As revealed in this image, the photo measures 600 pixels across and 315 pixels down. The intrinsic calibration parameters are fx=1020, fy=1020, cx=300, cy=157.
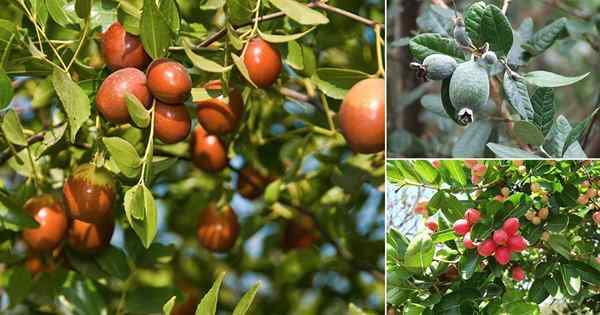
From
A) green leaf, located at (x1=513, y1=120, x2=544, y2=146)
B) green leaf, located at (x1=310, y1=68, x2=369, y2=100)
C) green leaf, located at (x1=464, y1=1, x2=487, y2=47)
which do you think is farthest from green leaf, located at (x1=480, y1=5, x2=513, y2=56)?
green leaf, located at (x1=310, y1=68, x2=369, y2=100)

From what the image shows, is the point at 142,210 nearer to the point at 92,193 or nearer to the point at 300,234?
the point at 92,193

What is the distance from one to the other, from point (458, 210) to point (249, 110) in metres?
0.51

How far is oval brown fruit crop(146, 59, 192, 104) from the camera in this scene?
3.66 ft

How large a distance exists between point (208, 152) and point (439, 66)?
0.57m

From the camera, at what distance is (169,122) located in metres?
1.15

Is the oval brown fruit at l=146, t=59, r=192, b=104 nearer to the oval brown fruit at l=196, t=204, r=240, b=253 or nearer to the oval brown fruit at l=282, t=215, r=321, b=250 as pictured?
the oval brown fruit at l=196, t=204, r=240, b=253

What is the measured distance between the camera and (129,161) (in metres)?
1.11

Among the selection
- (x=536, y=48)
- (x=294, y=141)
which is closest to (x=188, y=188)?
(x=294, y=141)

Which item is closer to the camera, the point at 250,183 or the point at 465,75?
the point at 465,75

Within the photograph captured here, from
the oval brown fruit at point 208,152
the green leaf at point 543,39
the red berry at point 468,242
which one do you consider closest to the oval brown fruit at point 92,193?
the oval brown fruit at point 208,152

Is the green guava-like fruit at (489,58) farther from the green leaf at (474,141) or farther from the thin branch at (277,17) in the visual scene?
the green leaf at (474,141)

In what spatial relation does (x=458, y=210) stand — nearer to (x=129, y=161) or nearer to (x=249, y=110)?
(x=129, y=161)

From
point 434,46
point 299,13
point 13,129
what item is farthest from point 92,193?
point 434,46

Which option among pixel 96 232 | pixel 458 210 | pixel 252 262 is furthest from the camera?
pixel 252 262
